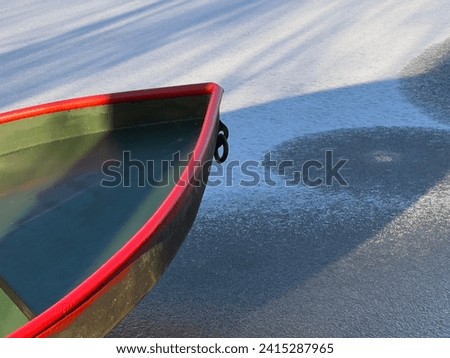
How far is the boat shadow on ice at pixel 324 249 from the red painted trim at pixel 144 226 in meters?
0.82

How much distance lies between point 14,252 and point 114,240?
1.62ft

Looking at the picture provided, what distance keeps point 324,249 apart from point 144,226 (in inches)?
63.5

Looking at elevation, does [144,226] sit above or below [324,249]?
above

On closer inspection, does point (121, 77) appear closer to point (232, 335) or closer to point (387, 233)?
point (387, 233)

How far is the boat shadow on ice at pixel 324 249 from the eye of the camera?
4105 mm

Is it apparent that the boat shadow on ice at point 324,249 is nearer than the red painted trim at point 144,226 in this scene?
No

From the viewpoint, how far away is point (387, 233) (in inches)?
191

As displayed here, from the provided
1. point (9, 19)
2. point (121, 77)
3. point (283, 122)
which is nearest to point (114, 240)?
point (283, 122)

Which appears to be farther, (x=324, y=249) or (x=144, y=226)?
(x=324, y=249)

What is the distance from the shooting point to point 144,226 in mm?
Result: 3410

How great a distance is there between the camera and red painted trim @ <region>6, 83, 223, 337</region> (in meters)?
2.89

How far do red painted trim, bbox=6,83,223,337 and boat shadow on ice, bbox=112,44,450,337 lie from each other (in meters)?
0.82

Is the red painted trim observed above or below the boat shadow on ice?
above

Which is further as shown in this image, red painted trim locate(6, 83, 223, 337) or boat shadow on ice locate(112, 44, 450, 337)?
boat shadow on ice locate(112, 44, 450, 337)
